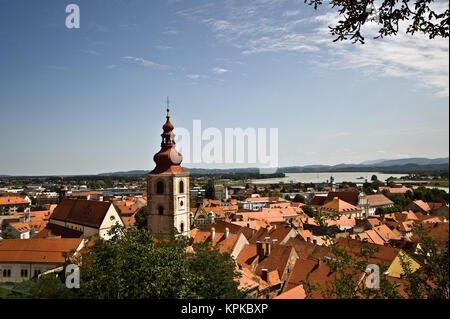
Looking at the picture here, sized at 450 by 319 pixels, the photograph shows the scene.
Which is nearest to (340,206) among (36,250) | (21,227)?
(36,250)

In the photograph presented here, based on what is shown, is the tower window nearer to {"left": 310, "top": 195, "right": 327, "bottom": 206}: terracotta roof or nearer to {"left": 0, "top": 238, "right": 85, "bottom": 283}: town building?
{"left": 0, "top": 238, "right": 85, "bottom": 283}: town building

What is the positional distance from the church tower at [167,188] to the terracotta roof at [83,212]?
23.1ft

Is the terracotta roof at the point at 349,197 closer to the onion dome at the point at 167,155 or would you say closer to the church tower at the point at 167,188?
the church tower at the point at 167,188

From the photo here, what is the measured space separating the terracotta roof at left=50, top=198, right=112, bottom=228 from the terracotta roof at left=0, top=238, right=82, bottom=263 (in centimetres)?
473

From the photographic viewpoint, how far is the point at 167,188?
26.1 metres

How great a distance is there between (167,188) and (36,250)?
11555 millimetres

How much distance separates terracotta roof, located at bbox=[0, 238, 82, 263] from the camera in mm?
24547

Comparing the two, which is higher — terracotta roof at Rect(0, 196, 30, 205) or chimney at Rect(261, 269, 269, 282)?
chimney at Rect(261, 269, 269, 282)

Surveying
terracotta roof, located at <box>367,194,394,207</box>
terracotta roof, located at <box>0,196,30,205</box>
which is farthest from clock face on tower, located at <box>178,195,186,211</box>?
terracotta roof, located at <box>367,194,394,207</box>

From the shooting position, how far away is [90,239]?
30.0 m

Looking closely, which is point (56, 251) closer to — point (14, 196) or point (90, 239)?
point (90, 239)
